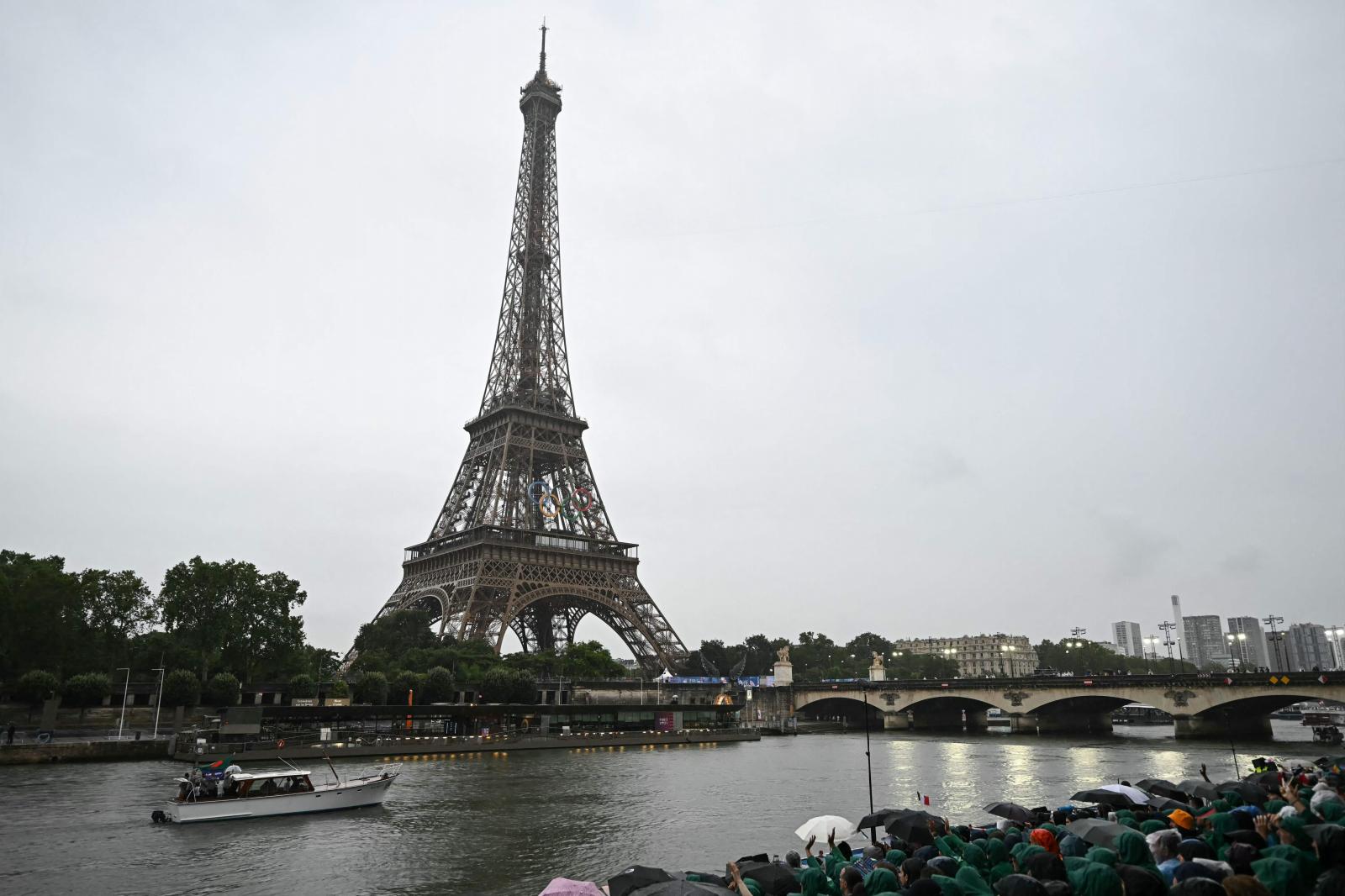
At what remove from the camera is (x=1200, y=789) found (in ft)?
82.6

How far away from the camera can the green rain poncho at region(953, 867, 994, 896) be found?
1261 centimetres

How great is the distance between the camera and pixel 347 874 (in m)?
26.6

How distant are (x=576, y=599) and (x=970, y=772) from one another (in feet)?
180

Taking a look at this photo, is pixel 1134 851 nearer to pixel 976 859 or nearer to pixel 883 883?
pixel 976 859

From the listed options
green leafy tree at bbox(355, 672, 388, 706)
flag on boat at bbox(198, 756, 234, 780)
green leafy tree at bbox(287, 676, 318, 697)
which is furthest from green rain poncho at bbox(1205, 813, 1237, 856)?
green leafy tree at bbox(287, 676, 318, 697)

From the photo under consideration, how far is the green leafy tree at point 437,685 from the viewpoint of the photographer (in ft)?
249

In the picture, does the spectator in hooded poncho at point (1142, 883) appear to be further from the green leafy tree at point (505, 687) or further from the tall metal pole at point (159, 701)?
the green leafy tree at point (505, 687)

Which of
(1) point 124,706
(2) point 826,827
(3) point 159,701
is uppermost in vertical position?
(3) point 159,701

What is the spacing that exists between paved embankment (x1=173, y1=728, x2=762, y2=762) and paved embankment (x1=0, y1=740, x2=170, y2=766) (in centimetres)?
283

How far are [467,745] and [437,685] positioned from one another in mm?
7346

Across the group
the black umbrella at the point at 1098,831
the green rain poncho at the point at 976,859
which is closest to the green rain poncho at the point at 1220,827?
the black umbrella at the point at 1098,831

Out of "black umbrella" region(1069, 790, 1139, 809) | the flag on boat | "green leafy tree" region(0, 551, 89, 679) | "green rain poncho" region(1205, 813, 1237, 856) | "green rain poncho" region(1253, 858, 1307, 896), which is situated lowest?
the flag on boat

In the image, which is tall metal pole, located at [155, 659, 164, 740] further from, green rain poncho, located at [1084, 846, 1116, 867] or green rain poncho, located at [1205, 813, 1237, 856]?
green rain poncho, located at [1084, 846, 1116, 867]

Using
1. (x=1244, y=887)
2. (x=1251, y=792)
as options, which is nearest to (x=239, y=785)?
(x=1251, y=792)
